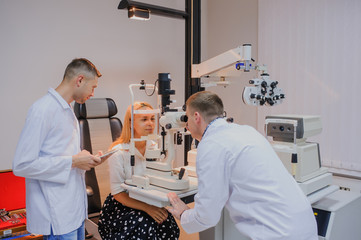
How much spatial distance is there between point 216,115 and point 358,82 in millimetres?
1624

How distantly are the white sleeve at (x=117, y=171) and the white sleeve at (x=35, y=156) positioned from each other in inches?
17.0

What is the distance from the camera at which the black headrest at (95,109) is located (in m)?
2.54

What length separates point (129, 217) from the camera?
183 centimetres

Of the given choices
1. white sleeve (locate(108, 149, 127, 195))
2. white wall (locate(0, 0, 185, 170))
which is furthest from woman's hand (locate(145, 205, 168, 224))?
white wall (locate(0, 0, 185, 170))

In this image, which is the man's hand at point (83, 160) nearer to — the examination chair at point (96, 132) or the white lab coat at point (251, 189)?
the white lab coat at point (251, 189)

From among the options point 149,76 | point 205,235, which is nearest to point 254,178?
point 205,235

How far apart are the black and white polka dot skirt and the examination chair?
1.94ft

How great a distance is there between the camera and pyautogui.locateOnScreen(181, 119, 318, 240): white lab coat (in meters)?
1.36

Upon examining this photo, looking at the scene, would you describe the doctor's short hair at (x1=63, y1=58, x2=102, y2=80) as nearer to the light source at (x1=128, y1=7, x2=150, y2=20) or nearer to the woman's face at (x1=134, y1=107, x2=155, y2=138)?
the woman's face at (x1=134, y1=107, x2=155, y2=138)

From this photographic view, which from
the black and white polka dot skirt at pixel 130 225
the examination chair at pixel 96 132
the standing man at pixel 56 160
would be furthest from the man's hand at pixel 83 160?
the examination chair at pixel 96 132

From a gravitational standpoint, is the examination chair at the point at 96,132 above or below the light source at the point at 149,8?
below

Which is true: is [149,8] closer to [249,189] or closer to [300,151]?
[300,151]

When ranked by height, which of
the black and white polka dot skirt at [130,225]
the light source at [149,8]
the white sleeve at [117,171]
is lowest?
the black and white polka dot skirt at [130,225]

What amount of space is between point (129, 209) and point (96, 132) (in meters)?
0.90
